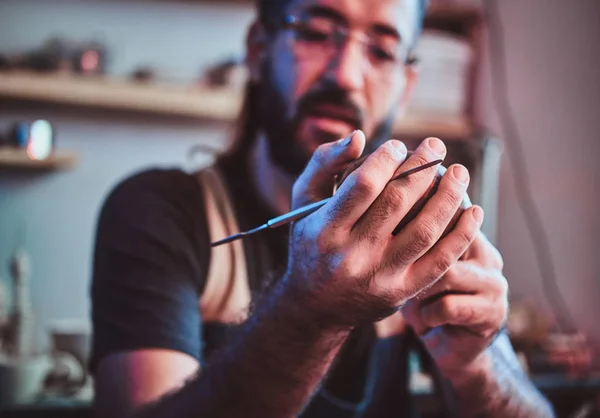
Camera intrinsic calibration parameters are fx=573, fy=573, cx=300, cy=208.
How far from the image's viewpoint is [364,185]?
1.44 ft

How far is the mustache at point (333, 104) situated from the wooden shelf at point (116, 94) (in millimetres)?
819

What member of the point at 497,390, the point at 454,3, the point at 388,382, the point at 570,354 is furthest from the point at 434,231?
the point at 454,3

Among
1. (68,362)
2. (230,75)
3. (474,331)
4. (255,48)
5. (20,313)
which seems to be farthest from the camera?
(230,75)

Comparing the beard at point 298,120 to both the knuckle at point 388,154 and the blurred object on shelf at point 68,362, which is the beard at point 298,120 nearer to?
the knuckle at point 388,154

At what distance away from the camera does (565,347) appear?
1568 millimetres

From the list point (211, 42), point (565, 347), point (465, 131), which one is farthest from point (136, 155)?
point (565, 347)

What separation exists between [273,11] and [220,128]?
2.88ft

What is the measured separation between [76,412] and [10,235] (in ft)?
2.50

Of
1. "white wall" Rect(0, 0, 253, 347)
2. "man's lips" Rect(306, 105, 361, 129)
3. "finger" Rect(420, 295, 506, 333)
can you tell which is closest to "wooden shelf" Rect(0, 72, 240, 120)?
"white wall" Rect(0, 0, 253, 347)

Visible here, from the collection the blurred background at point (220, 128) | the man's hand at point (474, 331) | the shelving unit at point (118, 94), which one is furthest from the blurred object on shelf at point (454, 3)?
the man's hand at point (474, 331)

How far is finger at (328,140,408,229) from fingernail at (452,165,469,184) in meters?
0.05

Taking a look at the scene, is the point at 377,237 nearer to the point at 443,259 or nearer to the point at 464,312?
the point at 443,259

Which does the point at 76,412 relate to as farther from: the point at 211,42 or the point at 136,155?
the point at 211,42

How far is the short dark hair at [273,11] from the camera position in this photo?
106 cm
